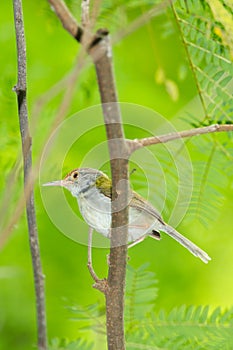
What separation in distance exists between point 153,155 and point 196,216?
0.13 meters

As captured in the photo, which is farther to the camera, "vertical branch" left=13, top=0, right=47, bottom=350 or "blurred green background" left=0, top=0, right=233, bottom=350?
"blurred green background" left=0, top=0, right=233, bottom=350

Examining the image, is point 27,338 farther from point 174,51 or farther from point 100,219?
point 100,219

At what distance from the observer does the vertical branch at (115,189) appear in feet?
1.60

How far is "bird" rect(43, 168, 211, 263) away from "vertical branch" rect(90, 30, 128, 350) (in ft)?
0.54

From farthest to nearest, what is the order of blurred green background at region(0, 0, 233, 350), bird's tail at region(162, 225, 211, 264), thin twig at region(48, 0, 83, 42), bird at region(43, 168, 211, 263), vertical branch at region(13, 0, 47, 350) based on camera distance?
blurred green background at region(0, 0, 233, 350), bird's tail at region(162, 225, 211, 264), bird at region(43, 168, 211, 263), vertical branch at region(13, 0, 47, 350), thin twig at region(48, 0, 83, 42)

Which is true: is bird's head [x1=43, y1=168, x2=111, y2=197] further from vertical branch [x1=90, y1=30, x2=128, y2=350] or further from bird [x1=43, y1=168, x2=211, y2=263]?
vertical branch [x1=90, y1=30, x2=128, y2=350]

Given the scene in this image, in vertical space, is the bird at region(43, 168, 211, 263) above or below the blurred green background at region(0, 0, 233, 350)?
below

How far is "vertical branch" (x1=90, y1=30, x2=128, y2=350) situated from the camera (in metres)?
0.49

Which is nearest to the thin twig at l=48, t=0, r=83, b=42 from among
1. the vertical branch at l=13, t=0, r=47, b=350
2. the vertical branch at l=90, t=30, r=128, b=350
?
the vertical branch at l=90, t=30, r=128, b=350

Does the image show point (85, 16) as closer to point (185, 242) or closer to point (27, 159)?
point (27, 159)

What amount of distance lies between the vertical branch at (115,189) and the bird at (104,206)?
0.17m

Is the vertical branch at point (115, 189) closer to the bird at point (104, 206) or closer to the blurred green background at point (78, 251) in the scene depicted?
the bird at point (104, 206)

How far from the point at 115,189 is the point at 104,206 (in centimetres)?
33

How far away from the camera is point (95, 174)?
1019 millimetres
